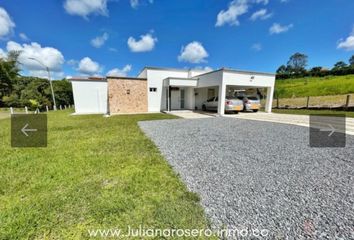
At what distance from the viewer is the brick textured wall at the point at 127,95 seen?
536 inches

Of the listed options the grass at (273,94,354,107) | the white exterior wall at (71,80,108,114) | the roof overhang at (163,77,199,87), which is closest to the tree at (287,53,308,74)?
the grass at (273,94,354,107)

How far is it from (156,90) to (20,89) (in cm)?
3435

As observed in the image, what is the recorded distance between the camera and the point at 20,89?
32.3 metres

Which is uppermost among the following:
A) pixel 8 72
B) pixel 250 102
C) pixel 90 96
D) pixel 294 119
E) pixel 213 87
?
pixel 8 72

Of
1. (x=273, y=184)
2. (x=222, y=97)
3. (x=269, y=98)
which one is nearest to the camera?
(x=273, y=184)

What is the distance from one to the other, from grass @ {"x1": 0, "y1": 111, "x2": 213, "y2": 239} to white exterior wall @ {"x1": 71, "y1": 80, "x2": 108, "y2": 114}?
12.3 meters

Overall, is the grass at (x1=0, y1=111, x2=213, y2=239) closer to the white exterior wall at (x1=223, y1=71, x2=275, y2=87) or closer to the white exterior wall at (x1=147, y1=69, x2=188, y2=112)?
the white exterior wall at (x1=223, y1=71, x2=275, y2=87)

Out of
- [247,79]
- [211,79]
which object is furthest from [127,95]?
[247,79]

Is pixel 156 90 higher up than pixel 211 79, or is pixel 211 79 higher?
pixel 211 79

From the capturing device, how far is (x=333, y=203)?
2213mm

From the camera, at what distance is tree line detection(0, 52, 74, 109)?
28.3 meters

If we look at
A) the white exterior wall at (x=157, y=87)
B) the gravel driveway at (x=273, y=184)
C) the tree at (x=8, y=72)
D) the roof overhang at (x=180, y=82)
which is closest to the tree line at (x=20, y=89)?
the tree at (x=8, y=72)

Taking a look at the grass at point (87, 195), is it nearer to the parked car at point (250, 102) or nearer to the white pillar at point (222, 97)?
the white pillar at point (222, 97)

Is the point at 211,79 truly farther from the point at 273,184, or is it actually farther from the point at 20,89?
the point at 20,89
